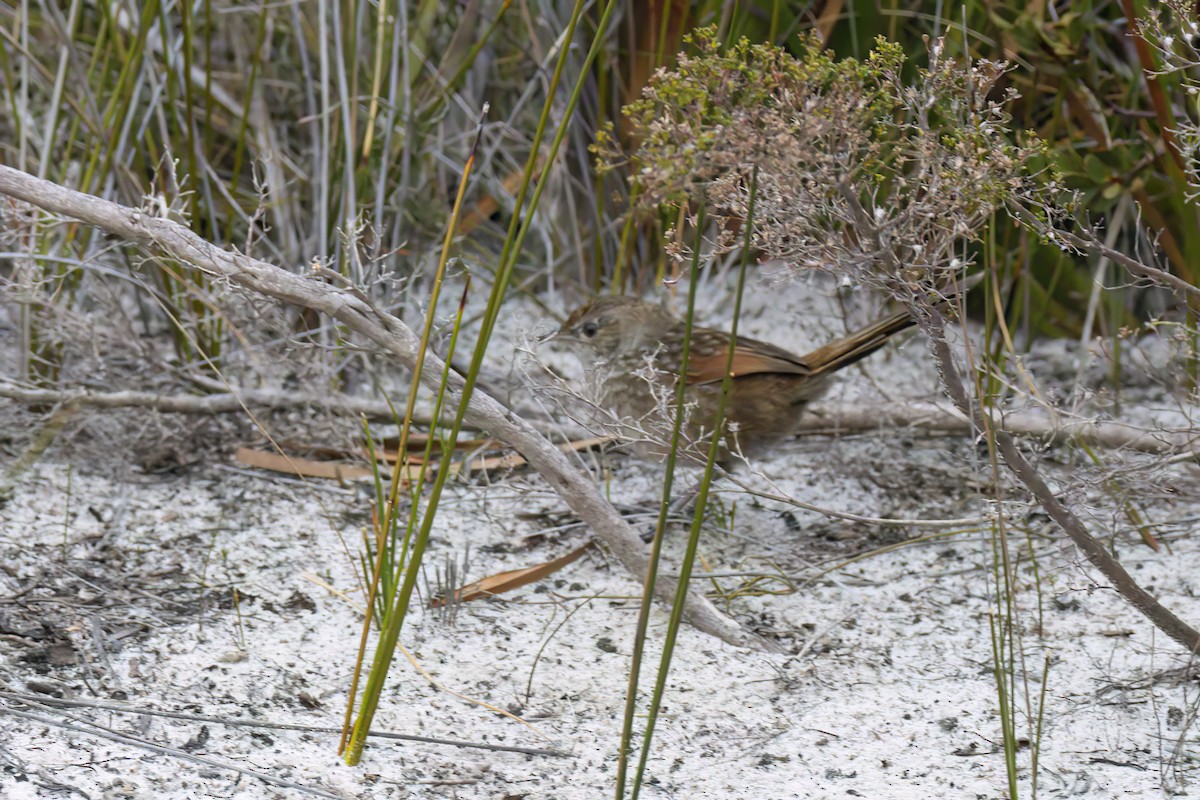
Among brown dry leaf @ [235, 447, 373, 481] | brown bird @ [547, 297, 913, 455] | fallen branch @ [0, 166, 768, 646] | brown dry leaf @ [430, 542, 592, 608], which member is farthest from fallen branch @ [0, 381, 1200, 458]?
fallen branch @ [0, 166, 768, 646]

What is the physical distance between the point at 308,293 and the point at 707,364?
4.47 ft

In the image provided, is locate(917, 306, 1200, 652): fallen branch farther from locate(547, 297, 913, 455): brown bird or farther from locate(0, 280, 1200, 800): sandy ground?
locate(547, 297, 913, 455): brown bird

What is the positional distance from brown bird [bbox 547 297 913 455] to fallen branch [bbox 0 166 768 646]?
0.52m

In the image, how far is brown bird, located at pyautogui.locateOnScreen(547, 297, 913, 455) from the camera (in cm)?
312

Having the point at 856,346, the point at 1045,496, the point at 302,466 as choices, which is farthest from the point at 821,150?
the point at 302,466

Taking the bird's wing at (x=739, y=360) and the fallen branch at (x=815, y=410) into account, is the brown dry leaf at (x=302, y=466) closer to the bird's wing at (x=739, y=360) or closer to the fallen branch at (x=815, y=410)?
the fallen branch at (x=815, y=410)

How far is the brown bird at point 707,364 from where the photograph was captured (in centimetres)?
312

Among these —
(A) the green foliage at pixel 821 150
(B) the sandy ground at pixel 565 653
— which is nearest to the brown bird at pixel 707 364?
(B) the sandy ground at pixel 565 653

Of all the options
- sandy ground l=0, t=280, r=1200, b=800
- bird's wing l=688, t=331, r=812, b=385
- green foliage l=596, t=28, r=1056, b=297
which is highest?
green foliage l=596, t=28, r=1056, b=297

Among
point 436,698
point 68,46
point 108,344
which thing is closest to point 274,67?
point 68,46

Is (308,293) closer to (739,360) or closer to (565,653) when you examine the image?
(565,653)

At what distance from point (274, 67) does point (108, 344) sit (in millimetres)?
1415

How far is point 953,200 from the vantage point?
1.99 metres

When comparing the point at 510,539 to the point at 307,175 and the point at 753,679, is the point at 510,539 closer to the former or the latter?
the point at 753,679
